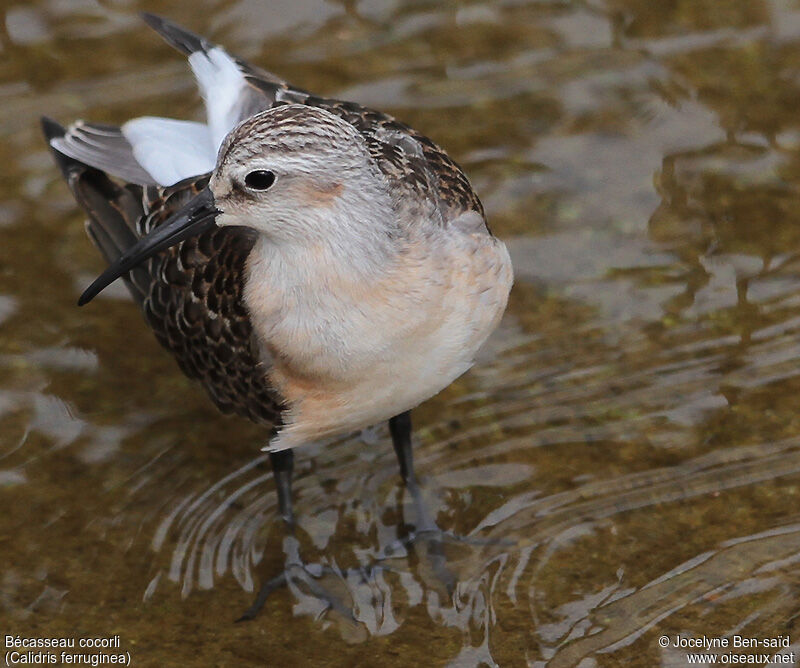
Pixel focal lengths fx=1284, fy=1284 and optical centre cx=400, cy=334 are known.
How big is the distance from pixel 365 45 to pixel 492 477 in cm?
362

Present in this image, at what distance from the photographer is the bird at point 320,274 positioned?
486cm

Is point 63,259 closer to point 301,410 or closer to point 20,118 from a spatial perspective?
point 20,118

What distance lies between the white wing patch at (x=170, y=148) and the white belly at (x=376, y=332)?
4.04 feet

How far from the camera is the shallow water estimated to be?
5.59 m

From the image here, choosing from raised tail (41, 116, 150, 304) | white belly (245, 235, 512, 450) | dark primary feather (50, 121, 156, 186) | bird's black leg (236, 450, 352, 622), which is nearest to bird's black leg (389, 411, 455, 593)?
bird's black leg (236, 450, 352, 622)

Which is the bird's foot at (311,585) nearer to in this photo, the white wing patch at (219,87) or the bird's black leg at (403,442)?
the bird's black leg at (403,442)

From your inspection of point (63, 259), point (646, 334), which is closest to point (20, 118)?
point (63, 259)

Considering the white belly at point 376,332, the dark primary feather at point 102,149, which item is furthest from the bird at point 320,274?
the dark primary feather at point 102,149

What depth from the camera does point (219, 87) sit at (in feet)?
21.2

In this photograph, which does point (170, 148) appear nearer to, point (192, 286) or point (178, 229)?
point (192, 286)

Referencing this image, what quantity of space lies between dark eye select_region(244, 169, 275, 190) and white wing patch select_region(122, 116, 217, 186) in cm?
138

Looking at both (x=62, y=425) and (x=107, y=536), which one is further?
(x=62, y=425)

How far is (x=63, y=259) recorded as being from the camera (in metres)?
7.43

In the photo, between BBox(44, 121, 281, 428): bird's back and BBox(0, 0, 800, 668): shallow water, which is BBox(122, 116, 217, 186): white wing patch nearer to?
BBox(44, 121, 281, 428): bird's back
